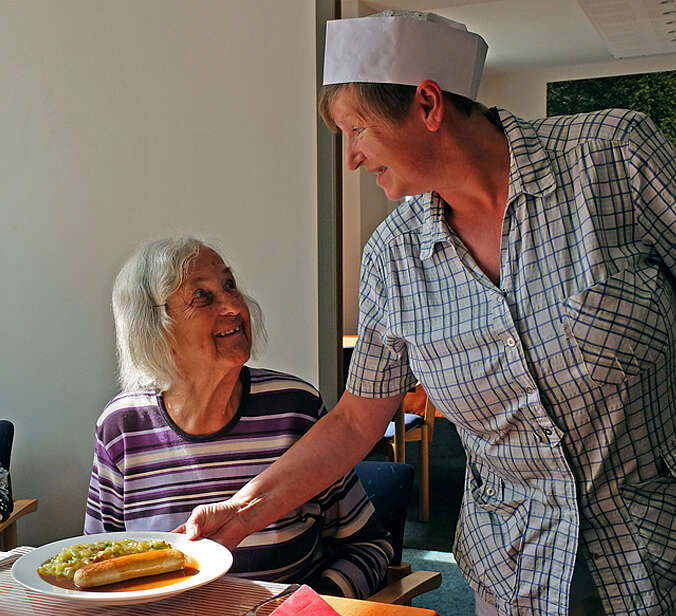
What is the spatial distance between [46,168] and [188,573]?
92.4 inches

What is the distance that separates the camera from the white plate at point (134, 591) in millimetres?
1082

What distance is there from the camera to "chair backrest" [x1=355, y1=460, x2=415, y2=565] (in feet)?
6.34

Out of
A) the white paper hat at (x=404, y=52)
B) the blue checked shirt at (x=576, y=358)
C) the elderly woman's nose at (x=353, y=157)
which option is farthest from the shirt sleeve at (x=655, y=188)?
the elderly woman's nose at (x=353, y=157)

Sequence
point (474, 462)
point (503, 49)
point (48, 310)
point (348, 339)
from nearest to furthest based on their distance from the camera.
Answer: point (474, 462), point (503, 49), point (348, 339), point (48, 310)

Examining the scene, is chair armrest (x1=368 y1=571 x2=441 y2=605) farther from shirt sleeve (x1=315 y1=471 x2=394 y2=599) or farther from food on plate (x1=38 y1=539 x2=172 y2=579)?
food on plate (x1=38 y1=539 x2=172 y2=579)

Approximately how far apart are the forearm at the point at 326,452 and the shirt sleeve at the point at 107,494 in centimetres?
42

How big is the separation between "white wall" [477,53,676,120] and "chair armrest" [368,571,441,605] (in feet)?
4.16

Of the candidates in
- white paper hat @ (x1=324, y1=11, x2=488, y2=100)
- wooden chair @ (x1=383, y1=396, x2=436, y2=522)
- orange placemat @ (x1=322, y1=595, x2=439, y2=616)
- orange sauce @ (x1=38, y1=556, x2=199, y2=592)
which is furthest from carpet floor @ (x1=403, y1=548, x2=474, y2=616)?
white paper hat @ (x1=324, y1=11, x2=488, y2=100)

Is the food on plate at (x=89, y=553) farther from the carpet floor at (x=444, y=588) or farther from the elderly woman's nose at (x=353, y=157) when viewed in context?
the carpet floor at (x=444, y=588)

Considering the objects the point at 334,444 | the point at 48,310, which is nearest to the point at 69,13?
the point at 48,310

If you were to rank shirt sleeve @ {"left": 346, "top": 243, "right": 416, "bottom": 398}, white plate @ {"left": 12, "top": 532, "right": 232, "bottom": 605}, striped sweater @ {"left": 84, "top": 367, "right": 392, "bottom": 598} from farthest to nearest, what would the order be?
striped sweater @ {"left": 84, "top": 367, "right": 392, "bottom": 598} → shirt sleeve @ {"left": 346, "top": 243, "right": 416, "bottom": 398} → white plate @ {"left": 12, "top": 532, "right": 232, "bottom": 605}

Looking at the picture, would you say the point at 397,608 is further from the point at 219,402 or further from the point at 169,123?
the point at 169,123

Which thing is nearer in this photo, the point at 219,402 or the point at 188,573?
the point at 188,573

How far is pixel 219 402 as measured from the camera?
1.81 metres
